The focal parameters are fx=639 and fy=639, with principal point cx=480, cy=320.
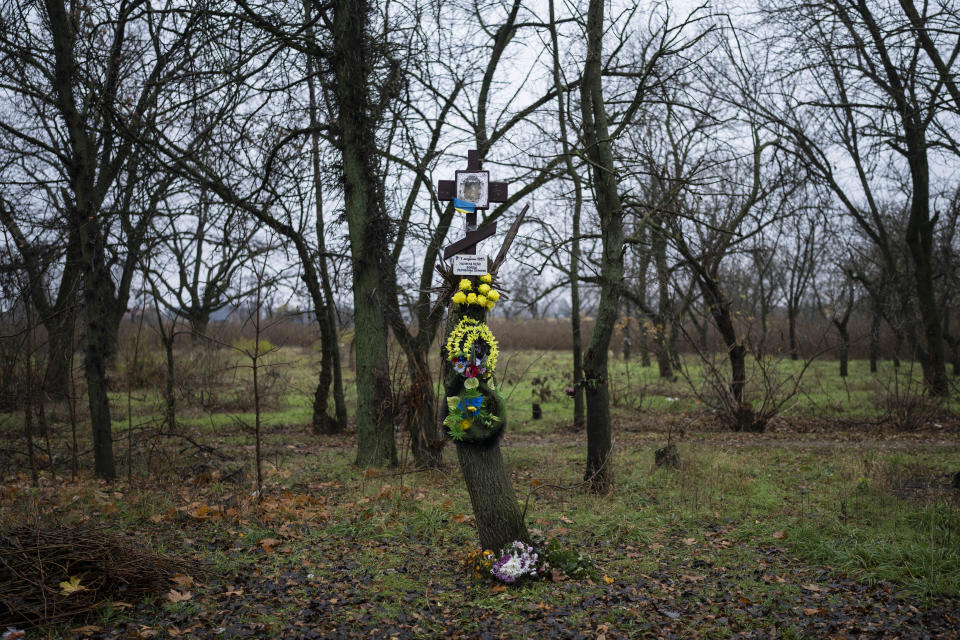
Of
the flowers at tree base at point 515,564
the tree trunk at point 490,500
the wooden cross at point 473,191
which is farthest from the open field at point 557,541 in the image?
the wooden cross at point 473,191

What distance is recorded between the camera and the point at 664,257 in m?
14.7

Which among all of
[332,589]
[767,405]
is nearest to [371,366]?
[332,589]

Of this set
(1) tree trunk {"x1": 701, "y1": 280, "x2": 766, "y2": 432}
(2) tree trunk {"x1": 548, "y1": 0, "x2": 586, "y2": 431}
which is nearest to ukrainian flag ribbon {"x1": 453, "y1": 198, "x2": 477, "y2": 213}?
(2) tree trunk {"x1": 548, "y1": 0, "x2": 586, "y2": 431}

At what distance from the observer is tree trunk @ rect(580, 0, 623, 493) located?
7.24m

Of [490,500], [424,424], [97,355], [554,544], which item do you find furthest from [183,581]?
[424,424]

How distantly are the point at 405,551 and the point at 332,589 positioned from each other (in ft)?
3.07

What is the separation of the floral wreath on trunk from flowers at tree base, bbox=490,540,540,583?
2.81 feet

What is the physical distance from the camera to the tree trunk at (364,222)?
819 centimetres

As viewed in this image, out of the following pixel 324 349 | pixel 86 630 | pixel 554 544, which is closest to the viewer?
pixel 86 630

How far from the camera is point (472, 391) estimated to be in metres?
4.82

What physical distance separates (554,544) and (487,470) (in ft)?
2.57

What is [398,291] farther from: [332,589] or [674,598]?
[674,598]

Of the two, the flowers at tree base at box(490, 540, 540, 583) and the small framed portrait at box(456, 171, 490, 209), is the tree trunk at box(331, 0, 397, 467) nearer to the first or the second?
the small framed portrait at box(456, 171, 490, 209)

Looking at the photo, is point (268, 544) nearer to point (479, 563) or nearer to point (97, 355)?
point (479, 563)
